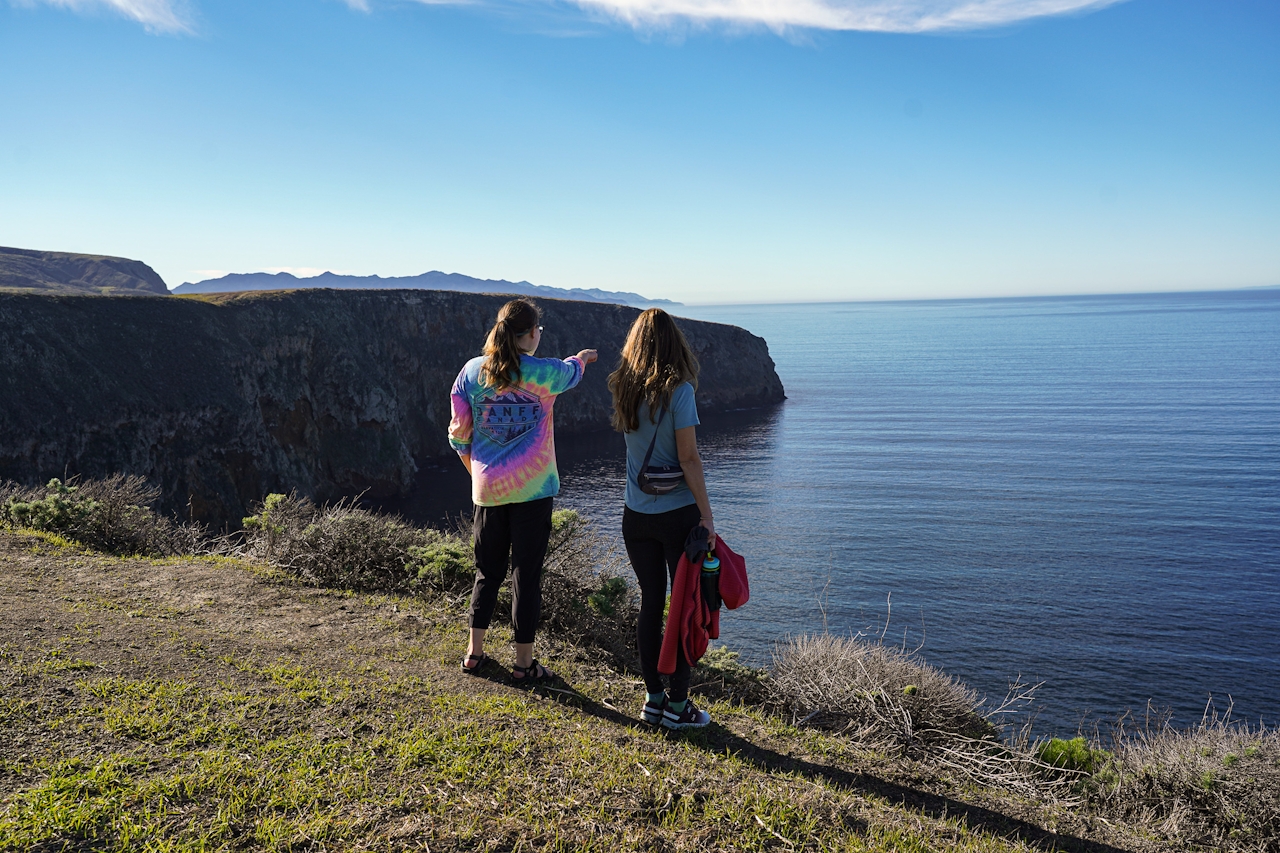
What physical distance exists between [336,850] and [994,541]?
90.0 ft

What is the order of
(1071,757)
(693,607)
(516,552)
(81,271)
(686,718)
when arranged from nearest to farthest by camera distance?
(693,607), (686,718), (516,552), (1071,757), (81,271)

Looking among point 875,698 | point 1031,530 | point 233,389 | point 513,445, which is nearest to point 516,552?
point 513,445

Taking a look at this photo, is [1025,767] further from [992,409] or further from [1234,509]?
[992,409]

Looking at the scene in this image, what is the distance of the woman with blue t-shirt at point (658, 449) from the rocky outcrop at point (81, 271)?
11373 cm

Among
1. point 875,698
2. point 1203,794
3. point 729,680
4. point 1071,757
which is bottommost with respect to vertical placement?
point 1071,757

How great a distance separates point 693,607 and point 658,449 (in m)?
0.98

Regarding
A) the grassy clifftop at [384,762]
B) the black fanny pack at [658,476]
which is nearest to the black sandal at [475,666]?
the grassy clifftop at [384,762]

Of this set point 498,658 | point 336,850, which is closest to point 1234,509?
point 498,658

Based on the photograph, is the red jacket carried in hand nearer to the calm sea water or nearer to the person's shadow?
the person's shadow

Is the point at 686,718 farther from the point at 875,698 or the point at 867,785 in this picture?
the point at 875,698

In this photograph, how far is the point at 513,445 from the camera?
4.70m

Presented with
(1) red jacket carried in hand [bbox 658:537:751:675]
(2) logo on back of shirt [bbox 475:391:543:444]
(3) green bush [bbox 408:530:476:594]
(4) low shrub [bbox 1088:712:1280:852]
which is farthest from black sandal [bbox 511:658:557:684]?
(4) low shrub [bbox 1088:712:1280:852]

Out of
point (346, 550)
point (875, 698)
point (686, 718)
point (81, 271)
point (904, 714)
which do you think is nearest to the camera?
point (686, 718)

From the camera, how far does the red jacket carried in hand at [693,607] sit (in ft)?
14.3
